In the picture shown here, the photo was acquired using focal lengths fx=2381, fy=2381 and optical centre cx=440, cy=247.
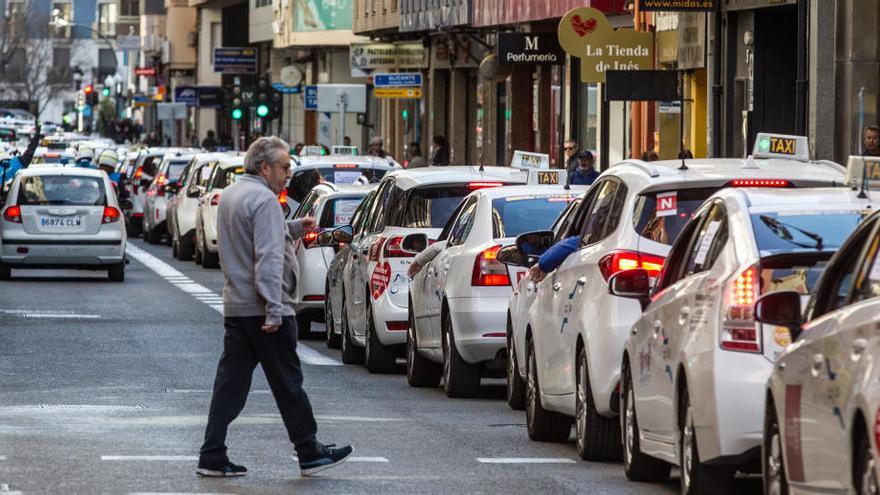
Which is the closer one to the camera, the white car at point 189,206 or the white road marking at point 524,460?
the white road marking at point 524,460

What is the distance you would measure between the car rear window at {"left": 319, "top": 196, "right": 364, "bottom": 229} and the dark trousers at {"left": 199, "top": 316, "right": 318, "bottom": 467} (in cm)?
1188

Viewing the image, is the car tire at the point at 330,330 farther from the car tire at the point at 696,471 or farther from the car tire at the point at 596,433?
the car tire at the point at 696,471

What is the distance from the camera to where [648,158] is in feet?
95.6

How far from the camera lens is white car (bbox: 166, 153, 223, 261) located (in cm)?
3869

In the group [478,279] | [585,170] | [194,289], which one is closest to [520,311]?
[478,279]

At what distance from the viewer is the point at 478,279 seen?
50.8 ft

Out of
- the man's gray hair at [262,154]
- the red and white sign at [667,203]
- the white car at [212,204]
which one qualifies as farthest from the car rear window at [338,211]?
the white car at [212,204]

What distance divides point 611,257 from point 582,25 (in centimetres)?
1952

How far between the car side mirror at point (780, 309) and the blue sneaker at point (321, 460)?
362 cm

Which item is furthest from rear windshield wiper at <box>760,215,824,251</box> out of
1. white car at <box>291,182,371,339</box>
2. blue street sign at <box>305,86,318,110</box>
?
blue street sign at <box>305,86,318,110</box>

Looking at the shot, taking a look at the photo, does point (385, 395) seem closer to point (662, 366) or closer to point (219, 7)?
point (662, 366)

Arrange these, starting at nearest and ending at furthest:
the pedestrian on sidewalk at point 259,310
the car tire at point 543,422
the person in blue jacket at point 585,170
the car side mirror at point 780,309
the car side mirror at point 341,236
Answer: the car side mirror at point 780,309 < the pedestrian on sidewalk at point 259,310 < the car tire at point 543,422 < the car side mirror at point 341,236 < the person in blue jacket at point 585,170

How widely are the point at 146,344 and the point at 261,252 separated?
10134 millimetres

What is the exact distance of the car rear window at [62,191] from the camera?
32.7 meters
